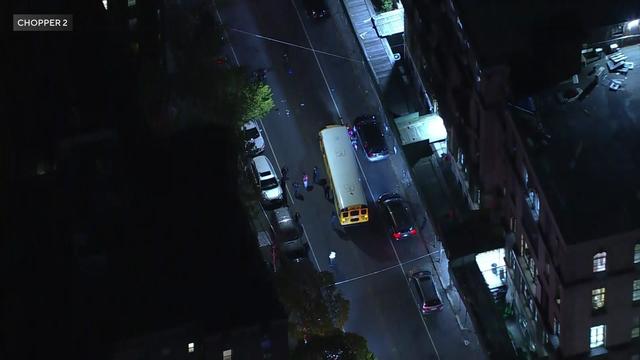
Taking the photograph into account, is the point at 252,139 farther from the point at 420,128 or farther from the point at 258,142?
the point at 420,128

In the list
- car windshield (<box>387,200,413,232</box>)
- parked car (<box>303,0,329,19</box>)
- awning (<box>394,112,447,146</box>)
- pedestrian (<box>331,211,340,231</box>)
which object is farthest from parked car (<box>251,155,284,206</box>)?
parked car (<box>303,0,329,19</box>)

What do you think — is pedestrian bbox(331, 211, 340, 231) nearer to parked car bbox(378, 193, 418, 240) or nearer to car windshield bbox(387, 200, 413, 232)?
parked car bbox(378, 193, 418, 240)

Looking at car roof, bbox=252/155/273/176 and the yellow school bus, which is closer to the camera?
the yellow school bus

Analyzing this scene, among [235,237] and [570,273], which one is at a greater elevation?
[235,237]

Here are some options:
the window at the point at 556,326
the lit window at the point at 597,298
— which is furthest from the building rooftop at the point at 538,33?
the window at the point at 556,326

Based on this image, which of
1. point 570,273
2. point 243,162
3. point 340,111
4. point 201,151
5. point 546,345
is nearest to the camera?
point 570,273

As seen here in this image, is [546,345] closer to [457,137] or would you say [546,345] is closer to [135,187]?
[457,137]

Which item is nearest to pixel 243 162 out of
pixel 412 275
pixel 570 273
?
pixel 412 275

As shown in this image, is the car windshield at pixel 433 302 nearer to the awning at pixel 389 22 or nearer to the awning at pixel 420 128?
the awning at pixel 420 128
